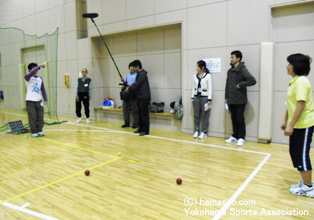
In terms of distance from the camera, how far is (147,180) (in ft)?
11.3

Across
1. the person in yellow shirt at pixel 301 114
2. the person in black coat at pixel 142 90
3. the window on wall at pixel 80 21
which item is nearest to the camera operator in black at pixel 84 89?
the window on wall at pixel 80 21

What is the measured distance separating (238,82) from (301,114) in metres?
2.39

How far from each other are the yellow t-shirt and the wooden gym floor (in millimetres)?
853

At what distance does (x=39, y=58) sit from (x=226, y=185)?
6397 mm

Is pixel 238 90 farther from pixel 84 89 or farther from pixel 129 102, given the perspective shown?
pixel 84 89

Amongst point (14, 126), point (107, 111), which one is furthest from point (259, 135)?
point (14, 126)

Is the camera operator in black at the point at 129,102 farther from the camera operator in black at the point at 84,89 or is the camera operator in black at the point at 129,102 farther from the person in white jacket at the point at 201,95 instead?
the person in white jacket at the point at 201,95

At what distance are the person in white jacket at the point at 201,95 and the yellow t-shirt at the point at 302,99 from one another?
282cm

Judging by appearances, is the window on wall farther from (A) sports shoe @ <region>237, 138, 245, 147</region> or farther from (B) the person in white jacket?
(A) sports shoe @ <region>237, 138, 245, 147</region>

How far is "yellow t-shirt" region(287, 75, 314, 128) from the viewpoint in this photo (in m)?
2.65

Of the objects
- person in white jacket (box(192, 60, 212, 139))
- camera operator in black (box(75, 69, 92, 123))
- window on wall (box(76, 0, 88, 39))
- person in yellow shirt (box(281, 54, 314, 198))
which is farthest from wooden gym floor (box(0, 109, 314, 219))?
window on wall (box(76, 0, 88, 39))

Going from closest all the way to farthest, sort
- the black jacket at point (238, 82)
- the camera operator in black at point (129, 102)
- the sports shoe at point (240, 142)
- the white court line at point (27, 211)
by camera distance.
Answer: the white court line at point (27, 211) → the black jacket at point (238, 82) → the sports shoe at point (240, 142) → the camera operator in black at point (129, 102)

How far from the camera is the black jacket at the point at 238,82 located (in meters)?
4.90

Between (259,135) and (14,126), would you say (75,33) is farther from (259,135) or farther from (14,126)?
(259,135)
